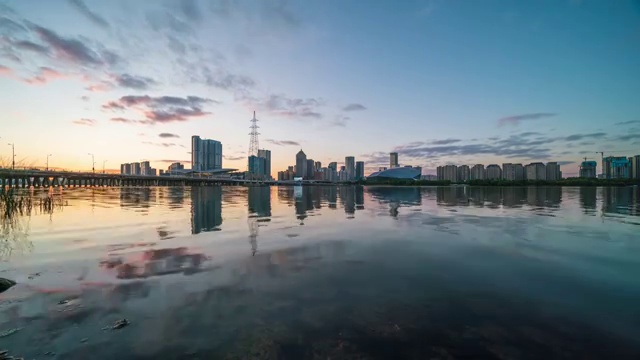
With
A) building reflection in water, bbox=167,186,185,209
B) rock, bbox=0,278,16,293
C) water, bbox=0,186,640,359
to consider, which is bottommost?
building reflection in water, bbox=167,186,185,209

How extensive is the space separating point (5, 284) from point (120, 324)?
20.1ft

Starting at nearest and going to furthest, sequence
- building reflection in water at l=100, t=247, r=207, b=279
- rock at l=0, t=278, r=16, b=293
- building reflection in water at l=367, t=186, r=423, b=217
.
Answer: rock at l=0, t=278, r=16, b=293, building reflection in water at l=100, t=247, r=207, b=279, building reflection in water at l=367, t=186, r=423, b=217

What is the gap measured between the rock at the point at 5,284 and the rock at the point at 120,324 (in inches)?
216

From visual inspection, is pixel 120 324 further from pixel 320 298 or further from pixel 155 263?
pixel 155 263

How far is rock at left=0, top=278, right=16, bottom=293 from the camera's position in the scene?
979cm

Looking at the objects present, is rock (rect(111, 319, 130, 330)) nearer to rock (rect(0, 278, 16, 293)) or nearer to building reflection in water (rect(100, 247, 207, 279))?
building reflection in water (rect(100, 247, 207, 279))

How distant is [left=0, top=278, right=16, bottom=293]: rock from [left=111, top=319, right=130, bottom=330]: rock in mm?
5480

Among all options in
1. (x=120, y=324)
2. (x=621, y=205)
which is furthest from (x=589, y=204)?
(x=120, y=324)

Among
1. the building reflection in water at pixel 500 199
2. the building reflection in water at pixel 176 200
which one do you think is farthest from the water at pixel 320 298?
the building reflection in water at pixel 500 199

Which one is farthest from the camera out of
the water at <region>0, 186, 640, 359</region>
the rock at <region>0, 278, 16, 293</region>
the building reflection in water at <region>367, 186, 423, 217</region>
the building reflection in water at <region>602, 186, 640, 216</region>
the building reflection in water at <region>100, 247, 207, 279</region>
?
the building reflection in water at <region>367, 186, 423, 217</region>

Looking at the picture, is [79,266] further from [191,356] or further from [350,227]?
[350,227]

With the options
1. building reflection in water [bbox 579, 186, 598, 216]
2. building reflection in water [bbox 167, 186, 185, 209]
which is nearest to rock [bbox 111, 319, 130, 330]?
building reflection in water [bbox 167, 186, 185, 209]

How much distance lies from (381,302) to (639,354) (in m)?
5.65

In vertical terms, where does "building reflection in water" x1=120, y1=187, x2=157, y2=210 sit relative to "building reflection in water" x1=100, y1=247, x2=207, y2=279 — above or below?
below
